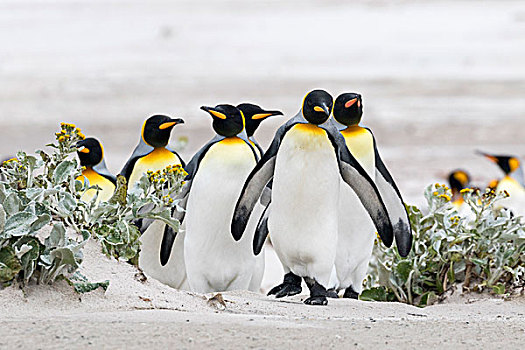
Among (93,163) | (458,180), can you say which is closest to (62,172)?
(93,163)

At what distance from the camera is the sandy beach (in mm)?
3016

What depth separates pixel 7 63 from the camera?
71.2 feet

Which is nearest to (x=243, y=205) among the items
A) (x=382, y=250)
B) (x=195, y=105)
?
(x=382, y=250)

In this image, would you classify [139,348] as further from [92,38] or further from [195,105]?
[92,38]

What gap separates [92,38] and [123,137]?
34.1 ft

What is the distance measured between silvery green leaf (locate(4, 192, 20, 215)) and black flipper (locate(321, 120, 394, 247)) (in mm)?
1688

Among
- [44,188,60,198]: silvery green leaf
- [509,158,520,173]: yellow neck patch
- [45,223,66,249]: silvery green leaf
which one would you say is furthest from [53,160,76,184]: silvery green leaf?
[509,158,520,173]: yellow neck patch

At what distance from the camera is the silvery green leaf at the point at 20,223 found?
10.4ft

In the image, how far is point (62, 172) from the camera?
3615 millimetres

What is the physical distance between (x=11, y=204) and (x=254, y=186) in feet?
5.14

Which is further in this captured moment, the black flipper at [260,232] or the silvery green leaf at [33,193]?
the black flipper at [260,232]

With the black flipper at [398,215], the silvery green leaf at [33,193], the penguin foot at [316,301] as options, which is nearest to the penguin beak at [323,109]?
the black flipper at [398,215]

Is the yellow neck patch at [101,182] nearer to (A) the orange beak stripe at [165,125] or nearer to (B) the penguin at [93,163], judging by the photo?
(B) the penguin at [93,163]

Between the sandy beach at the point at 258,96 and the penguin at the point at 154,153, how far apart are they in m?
1.16
